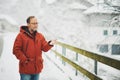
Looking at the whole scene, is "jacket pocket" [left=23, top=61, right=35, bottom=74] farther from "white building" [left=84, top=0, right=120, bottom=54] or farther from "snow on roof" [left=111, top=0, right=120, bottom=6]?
"snow on roof" [left=111, top=0, right=120, bottom=6]

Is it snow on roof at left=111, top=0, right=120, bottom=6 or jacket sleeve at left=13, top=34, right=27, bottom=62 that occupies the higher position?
snow on roof at left=111, top=0, right=120, bottom=6

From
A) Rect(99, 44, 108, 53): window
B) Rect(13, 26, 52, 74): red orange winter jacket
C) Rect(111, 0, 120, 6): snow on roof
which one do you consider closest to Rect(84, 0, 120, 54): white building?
Rect(99, 44, 108, 53): window

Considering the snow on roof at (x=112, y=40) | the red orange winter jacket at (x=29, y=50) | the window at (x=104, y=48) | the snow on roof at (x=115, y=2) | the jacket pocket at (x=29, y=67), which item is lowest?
the window at (x=104, y=48)

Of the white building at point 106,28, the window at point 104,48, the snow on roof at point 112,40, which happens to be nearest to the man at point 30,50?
the white building at point 106,28

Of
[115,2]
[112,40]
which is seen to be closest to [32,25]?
[115,2]

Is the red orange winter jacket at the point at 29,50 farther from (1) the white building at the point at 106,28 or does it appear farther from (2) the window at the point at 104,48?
(2) the window at the point at 104,48

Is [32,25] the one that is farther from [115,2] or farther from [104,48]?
[104,48]

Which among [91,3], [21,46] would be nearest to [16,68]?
[21,46]

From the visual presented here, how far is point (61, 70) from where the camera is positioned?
20.5ft

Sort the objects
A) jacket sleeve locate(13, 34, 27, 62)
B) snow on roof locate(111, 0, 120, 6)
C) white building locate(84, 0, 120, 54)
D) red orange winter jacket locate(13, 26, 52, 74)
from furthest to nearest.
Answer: white building locate(84, 0, 120, 54)
snow on roof locate(111, 0, 120, 6)
red orange winter jacket locate(13, 26, 52, 74)
jacket sleeve locate(13, 34, 27, 62)

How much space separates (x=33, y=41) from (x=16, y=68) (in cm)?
324

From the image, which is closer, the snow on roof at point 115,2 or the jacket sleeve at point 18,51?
the jacket sleeve at point 18,51

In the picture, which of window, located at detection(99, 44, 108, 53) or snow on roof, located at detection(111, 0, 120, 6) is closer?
snow on roof, located at detection(111, 0, 120, 6)

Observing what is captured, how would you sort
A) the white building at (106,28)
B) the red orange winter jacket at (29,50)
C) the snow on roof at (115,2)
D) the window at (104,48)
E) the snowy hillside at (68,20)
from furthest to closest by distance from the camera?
the window at (104,48) < the snowy hillside at (68,20) < the white building at (106,28) < the snow on roof at (115,2) < the red orange winter jacket at (29,50)
